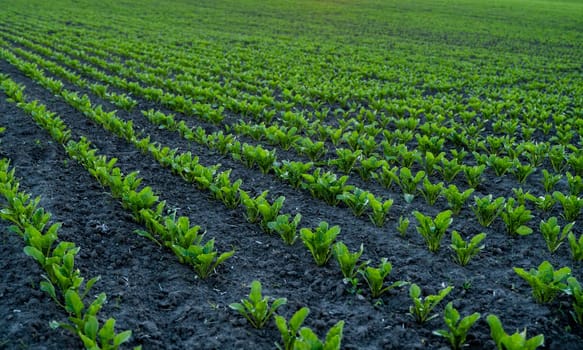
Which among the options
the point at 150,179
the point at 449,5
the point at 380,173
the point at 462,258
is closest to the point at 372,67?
the point at 380,173

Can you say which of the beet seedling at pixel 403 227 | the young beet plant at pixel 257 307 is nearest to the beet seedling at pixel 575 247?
the beet seedling at pixel 403 227

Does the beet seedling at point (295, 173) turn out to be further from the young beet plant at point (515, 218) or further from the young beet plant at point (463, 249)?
the young beet plant at point (515, 218)

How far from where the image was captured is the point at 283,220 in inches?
202

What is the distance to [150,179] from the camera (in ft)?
22.8

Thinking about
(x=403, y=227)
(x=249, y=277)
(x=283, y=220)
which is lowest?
(x=249, y=277)

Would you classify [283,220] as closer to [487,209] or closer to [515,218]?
[487,209]

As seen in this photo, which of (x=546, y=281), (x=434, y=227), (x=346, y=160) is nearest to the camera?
(x=546, y=281)

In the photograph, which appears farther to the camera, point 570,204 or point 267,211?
point 570,204

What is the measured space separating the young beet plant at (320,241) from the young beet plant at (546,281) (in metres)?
1.69

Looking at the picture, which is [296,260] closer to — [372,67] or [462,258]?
[462,258]

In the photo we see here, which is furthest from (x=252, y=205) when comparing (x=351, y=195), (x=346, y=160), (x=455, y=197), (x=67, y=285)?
(x=455, y=197)

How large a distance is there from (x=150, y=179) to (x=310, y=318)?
382 cm

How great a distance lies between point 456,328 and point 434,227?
141cm

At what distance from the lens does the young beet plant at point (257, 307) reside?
3.86 meters
